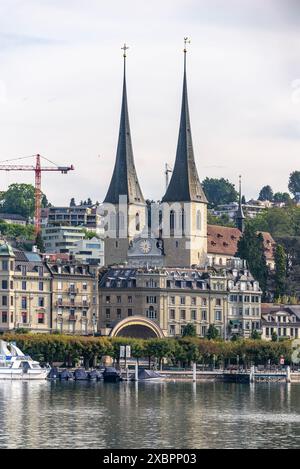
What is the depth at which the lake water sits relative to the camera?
105062 millimetres

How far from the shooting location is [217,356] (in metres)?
192

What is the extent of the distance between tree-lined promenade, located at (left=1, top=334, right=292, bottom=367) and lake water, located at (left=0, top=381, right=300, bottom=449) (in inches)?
564

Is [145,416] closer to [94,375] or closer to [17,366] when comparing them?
[17,366]

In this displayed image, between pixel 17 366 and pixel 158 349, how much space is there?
21135mm

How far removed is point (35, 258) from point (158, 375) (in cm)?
2660

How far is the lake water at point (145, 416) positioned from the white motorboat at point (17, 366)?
225cm

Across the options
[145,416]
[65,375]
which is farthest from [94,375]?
[145,416]

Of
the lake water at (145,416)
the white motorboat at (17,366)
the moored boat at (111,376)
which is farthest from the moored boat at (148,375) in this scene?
the lake water at (145,416)

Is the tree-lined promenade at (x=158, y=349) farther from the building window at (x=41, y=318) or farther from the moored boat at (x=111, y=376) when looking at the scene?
the building window at (x=41, y=318)

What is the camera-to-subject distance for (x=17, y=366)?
17000 cm
